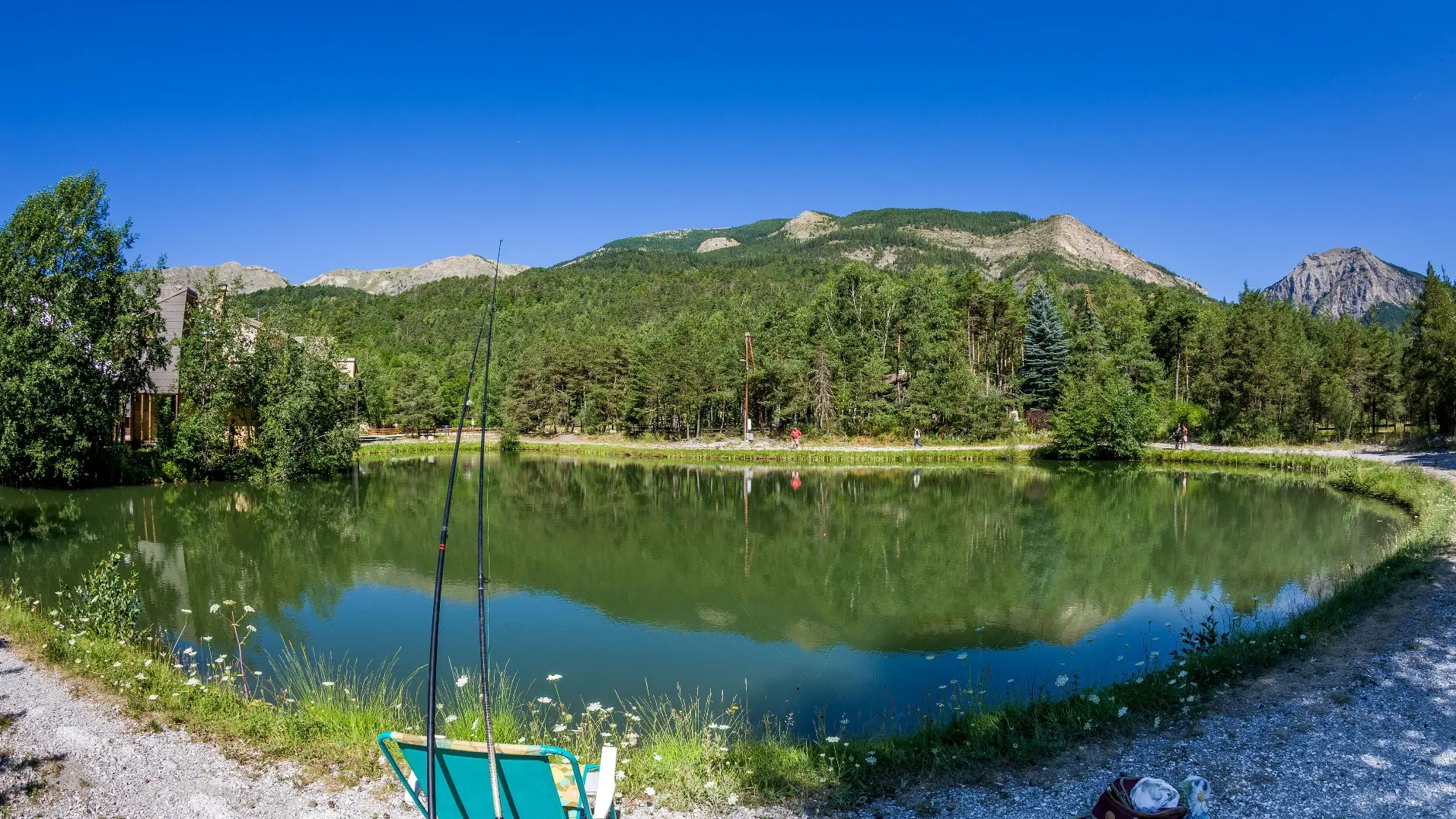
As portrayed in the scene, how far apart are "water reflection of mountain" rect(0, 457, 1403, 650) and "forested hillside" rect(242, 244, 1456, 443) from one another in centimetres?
1161

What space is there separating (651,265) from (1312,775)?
137331mm

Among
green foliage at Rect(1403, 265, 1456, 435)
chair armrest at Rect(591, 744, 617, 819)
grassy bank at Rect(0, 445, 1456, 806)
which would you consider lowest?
grassy bank at Rect(0, 445, 1456, 806)

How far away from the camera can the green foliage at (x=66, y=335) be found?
22.2 metres

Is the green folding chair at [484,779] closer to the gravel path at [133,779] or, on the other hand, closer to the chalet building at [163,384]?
the gravel path at [133,779]

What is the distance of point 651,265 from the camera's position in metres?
138

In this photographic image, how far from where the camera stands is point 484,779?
3.27 metres

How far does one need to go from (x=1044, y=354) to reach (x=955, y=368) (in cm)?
841

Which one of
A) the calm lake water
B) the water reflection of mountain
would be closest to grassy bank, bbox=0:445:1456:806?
the calm lake water

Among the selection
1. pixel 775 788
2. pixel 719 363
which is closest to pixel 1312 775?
pixel 775 788

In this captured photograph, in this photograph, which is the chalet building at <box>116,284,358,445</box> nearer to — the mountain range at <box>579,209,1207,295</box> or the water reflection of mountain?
the water reflection of mountain

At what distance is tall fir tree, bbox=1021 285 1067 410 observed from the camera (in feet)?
165

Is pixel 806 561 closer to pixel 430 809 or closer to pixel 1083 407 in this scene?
pixel 430 809

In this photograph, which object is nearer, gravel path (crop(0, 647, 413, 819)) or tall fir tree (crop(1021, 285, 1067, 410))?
gravel path (crop(0, 647, 413, 819))

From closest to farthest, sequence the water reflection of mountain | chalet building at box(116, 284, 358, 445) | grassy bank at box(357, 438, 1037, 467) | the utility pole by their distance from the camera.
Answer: the water reflection of mountain, chalet building at box(116, 284, 358, 445), grassy bank at box(357, 438, 1037, 467), the utility pole
